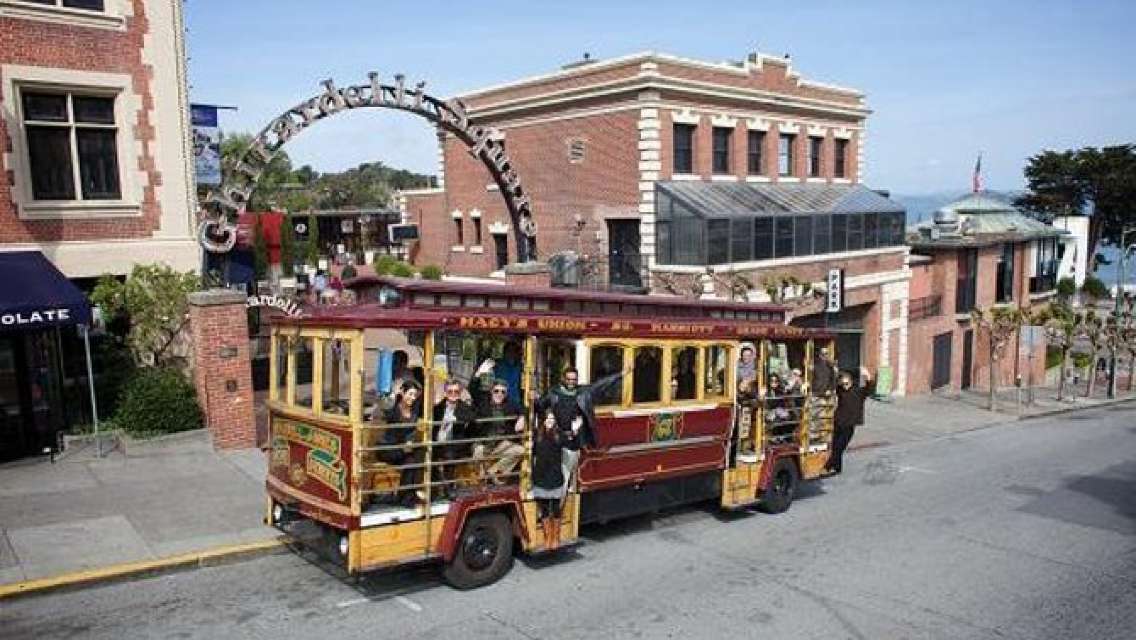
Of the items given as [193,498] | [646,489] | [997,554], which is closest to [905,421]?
[997,554]

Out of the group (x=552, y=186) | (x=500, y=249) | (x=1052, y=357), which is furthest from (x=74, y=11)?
(x=1052, y=357)

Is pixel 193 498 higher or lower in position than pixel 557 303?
lower

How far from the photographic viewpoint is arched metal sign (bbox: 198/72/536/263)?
53.8ft

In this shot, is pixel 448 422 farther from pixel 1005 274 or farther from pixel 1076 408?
pixel 1005 274

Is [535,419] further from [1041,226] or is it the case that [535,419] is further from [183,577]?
[1041,226]

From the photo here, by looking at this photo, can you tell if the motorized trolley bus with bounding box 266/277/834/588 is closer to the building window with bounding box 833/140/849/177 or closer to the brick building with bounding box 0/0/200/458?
the brick building with bounding box 0/0/200/458

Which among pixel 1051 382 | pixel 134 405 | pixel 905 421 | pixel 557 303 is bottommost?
pixel 1051 382

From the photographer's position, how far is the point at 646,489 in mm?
11828

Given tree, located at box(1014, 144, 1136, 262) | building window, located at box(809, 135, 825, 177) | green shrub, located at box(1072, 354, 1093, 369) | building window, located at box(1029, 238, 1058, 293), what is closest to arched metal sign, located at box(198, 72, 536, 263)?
building window, located at box(809, 135, 825, 177)

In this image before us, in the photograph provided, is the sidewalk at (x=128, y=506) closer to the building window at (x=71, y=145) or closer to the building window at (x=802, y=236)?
the building window at (x=71, y=145)

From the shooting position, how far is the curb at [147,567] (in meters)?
9.25

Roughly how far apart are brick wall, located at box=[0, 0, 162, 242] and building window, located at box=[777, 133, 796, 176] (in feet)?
70.0

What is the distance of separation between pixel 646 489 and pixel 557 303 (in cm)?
297

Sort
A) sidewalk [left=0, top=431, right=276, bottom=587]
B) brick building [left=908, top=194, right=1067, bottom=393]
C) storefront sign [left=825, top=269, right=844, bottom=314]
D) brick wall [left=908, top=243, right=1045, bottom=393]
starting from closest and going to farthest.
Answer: sidewalk [left=0, top=431, right=276, bottom=587]
storefront sign [left=825, top=269, right=844, bottom=314]
brick wall [left=908, top=243, right=1045, bottom=393]
brick building [left=908, top=194, right=1067, bottom=393]
